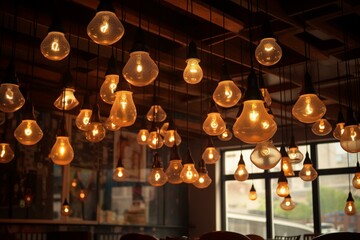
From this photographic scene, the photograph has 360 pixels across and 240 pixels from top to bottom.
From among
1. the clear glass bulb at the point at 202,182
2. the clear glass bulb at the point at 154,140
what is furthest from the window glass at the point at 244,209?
the clear glass bulb at the point at 154,140

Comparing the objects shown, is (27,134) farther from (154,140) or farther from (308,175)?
(308,175)

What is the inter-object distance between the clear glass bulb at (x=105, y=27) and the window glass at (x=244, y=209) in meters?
9.61

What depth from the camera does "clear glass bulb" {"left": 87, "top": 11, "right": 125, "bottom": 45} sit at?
10.6ft

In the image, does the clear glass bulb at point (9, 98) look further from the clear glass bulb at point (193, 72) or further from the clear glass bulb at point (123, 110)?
the clear glass bulb at point (193, 72)

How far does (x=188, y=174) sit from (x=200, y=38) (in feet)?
5.30

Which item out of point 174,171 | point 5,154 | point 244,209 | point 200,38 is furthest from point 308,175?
point 244,209

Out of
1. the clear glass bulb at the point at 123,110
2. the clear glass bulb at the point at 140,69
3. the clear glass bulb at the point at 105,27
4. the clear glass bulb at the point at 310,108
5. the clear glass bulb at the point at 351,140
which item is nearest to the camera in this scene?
the clear glass bulb at the point at 105,27

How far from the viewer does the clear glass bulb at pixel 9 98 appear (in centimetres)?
410

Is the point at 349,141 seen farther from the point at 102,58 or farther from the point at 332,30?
the point at 102,58

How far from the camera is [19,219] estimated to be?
8797 mm

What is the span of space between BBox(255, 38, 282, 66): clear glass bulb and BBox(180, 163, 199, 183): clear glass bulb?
2208 millimetres

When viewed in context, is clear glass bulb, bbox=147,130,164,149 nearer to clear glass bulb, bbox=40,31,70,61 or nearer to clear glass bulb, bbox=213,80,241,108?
clear glass bulb, bbox=213,80,241,108

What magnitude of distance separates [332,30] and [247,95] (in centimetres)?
333

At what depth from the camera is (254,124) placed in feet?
9.91
